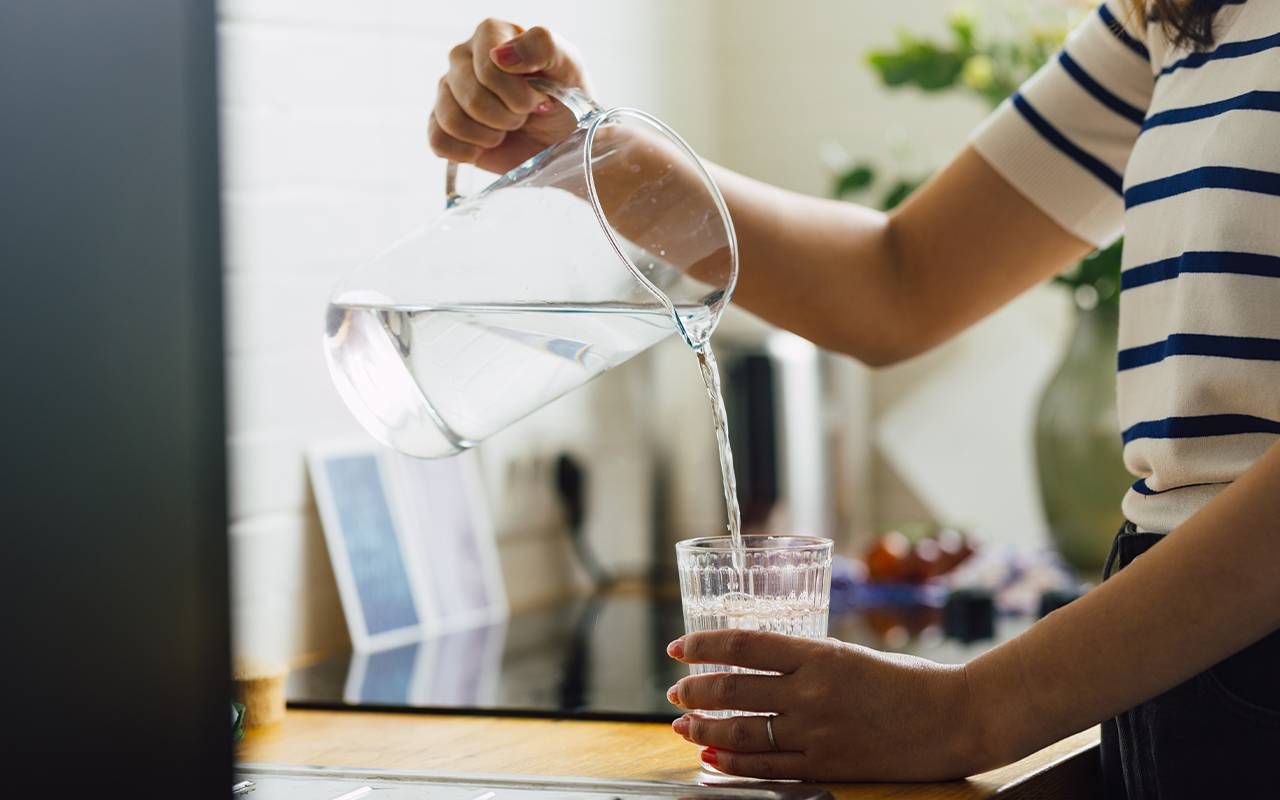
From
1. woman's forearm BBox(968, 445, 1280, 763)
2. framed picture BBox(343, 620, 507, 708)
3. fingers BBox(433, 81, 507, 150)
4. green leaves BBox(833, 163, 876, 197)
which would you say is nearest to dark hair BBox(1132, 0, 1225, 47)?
woman's forearm BBox(968, 445, 1280, 763)

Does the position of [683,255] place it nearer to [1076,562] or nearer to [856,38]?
[1076,562]

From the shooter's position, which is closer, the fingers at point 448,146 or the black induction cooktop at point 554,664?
the fingers at point 448,146

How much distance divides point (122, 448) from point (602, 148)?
1.88 feet

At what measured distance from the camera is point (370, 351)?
36.2 inches

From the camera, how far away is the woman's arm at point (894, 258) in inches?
46.2

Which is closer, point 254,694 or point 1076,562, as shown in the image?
point 254,694

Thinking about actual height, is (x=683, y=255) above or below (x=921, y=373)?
below

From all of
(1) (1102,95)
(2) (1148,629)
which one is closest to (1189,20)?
(1) (1102,95)

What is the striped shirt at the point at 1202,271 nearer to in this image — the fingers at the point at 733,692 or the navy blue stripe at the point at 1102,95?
the navy blue stripe at the point at 1102,95

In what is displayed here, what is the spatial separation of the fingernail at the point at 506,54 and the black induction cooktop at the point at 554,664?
1.51ft

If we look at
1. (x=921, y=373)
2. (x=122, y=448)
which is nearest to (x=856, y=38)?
(x=921, y=373)

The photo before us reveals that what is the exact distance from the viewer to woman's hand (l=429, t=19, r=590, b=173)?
964 mm

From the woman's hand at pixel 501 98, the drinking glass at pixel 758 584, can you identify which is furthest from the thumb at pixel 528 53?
the drinking glass at pixel 758 584

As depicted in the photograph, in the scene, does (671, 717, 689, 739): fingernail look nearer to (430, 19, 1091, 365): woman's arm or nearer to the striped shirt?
the striped shirt
